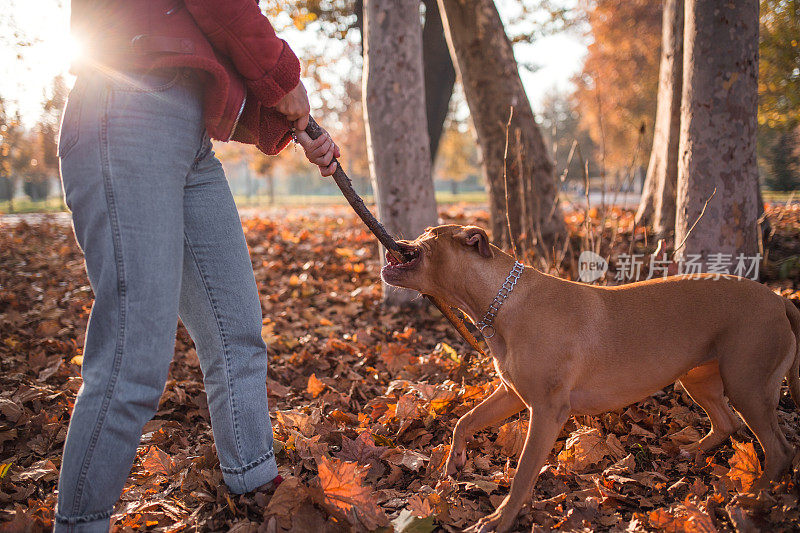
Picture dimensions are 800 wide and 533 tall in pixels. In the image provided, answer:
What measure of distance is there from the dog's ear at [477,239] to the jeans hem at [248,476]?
143 cm

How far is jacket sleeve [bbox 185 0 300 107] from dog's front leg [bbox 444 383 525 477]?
1.90 m

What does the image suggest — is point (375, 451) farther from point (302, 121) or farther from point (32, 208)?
point (32, 208)

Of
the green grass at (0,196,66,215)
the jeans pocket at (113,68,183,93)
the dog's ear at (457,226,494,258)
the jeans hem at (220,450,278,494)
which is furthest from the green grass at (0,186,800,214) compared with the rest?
the jeans pocket at (113,68,183,93)

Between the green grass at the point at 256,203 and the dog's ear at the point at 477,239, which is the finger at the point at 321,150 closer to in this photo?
the dog's ear at the point at 477,239

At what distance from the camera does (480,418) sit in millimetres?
2973

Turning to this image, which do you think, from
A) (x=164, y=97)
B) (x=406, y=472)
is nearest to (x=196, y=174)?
(x=164, y=97)

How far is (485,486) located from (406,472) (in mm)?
482

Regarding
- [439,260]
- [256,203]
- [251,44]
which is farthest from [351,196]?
[256,203]

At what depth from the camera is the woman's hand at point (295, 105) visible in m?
2.28

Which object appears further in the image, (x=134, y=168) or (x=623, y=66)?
(x=623, y=66)

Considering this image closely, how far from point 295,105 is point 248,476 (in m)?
1.71

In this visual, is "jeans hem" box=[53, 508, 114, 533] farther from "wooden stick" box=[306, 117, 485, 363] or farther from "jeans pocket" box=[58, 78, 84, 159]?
"wooden stick" box=[306, 117, 485, 363]

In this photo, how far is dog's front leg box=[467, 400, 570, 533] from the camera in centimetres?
242

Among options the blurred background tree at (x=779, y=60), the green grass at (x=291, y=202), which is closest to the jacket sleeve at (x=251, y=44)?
the green grass at (x=291, y=202)
